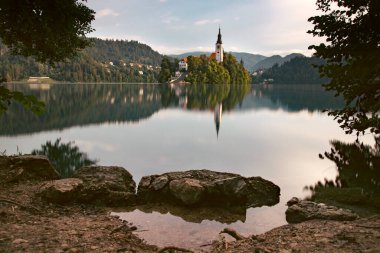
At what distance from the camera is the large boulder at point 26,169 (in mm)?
16969

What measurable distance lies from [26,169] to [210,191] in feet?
32.1

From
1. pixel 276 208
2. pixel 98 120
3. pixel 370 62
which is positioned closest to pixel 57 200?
pixel 276 208

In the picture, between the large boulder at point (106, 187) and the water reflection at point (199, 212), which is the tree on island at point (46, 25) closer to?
the large boulder at point (106, 187)

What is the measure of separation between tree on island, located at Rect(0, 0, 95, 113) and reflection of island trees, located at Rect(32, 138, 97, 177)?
5.68 meters

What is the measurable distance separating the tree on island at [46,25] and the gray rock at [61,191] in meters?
4.72

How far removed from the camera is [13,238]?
9781 mm

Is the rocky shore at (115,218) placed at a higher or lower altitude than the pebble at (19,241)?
lower

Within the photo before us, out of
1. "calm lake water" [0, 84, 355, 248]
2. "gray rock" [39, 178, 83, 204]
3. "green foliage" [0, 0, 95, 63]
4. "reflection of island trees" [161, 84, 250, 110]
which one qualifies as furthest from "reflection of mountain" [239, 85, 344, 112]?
"gray rock" [39, 178, 83, 204]

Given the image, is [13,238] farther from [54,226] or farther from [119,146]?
[119,146]

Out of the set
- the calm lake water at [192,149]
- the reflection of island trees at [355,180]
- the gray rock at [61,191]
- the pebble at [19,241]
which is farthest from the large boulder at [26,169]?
the reflection of island trees at [355,180]

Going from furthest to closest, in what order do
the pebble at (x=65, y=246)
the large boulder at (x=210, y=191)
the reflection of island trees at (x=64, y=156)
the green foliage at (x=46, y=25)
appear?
the reflection of island trees at (x=64, y=156)
the green foliage at (x=46, y=25)
the large boulder at (x=210, y=191)
the pebble at (x=65, y=246)

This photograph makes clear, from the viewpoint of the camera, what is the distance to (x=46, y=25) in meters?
21.6

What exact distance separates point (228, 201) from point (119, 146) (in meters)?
18.2

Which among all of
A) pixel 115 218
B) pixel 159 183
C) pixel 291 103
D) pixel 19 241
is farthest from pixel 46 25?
pixel 291 103
